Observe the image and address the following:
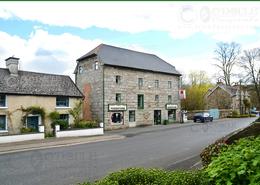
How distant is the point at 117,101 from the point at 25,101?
38.4ft

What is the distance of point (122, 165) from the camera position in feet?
37.3

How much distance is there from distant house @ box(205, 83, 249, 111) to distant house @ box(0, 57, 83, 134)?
43799 mm

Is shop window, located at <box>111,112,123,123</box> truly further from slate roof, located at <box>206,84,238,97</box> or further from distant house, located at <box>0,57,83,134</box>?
slate roof, located at <box>206,84,238,97</box>

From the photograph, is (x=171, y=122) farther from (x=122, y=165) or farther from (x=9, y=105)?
(x=122, y=165)

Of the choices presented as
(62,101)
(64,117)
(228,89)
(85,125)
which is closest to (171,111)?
(85,125)

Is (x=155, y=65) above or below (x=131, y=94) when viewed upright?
above

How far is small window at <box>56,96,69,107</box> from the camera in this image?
28.1 m

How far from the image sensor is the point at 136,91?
3606 centimetres

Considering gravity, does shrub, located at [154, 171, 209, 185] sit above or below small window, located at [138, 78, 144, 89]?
below

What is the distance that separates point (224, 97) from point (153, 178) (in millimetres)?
63021

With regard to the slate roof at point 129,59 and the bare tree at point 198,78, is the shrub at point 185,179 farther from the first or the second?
the bare tree at point 198,78

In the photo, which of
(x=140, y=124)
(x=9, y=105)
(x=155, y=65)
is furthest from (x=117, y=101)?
(x=9, y=105)

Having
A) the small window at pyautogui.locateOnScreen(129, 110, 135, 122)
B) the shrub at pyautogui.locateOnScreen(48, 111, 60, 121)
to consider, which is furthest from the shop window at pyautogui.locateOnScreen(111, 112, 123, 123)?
the shrub at pyautogui.locateOnScreen(48, 111, 60, 121)

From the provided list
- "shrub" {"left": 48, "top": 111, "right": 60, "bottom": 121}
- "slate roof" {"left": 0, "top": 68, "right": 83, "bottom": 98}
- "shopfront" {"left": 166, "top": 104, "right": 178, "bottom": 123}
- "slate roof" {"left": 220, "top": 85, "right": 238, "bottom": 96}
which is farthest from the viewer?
"slate roof" {"left": 220, "top": 85, "right": 238, "bottom": 96}
